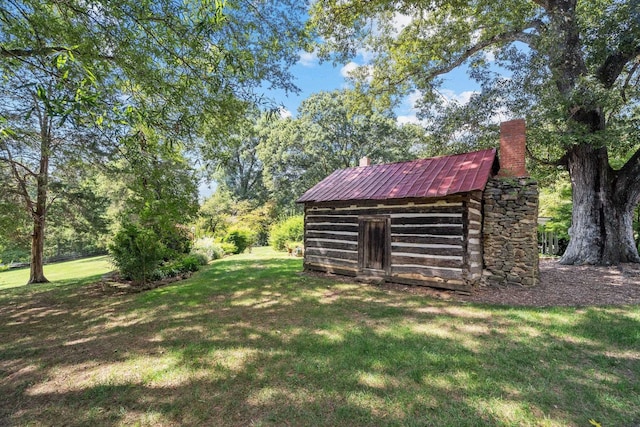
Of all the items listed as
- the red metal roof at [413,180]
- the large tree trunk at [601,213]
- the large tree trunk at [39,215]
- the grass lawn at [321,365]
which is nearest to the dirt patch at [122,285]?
the grass lawn at [321,365]

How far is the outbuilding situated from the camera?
787 centimetres

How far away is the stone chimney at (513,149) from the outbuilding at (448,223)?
0.02m

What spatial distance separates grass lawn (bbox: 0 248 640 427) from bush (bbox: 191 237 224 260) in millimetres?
8814

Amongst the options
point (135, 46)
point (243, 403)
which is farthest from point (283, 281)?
point (135, 46)

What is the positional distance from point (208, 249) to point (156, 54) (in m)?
13.0

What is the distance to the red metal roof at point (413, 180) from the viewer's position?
26.3 feet

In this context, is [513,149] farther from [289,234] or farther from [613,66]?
[289,234]

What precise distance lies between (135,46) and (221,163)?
2596 millimetres

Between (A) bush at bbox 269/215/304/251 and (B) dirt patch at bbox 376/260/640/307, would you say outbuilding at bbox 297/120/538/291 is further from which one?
(A) bush at bbox 269/215/304/251

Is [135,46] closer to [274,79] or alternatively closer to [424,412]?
[274,79]

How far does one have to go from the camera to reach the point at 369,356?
→ 13.6 feet

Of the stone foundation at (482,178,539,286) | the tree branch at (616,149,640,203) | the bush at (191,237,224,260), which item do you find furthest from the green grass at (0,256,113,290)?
the tree branch at (616,149,640,203)

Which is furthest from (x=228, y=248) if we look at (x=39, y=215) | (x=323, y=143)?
(x=323, y=143)

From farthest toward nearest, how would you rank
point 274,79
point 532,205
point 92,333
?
1. point 532,205
2. point 274,79
3. point 92,333
